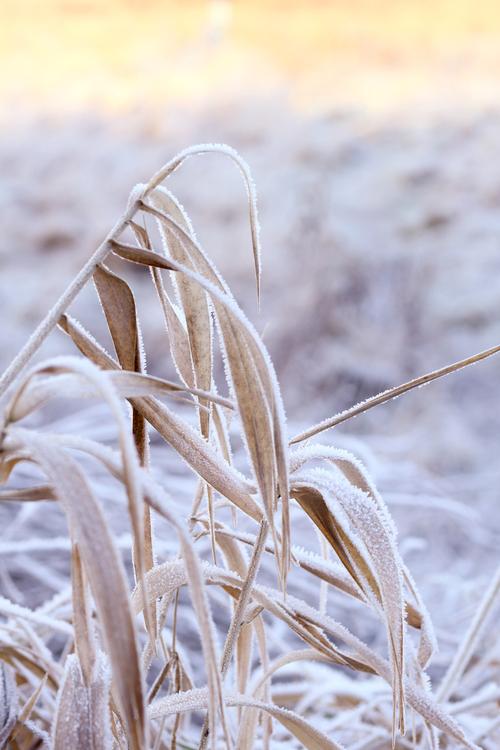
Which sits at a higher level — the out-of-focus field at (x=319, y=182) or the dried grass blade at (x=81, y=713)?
the out-of-focus field at (x=319, y=182)

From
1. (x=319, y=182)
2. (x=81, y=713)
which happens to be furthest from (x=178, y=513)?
(x=319, y=182)

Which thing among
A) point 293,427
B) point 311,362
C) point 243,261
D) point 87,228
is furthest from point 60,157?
point 293,427

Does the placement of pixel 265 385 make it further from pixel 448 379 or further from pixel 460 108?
pixel 460 108

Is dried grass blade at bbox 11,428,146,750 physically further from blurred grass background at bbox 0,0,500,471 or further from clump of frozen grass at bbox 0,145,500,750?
blurred grass background at bbox 0,0,500,471

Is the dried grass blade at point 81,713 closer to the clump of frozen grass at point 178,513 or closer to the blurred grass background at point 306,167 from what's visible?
the clump of frozen grass at point 178,513

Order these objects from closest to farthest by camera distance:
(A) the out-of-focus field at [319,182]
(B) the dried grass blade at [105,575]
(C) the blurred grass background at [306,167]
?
(B) the dried grass blade at [105,575]
(A) the out-of-focus field at [319,182]
(C) the blurred grass background at [306,167]

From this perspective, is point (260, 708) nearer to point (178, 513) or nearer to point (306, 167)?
point (178, 513)

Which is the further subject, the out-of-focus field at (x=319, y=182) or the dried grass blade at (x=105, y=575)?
the out-of-focus field at (x=319, y=182)

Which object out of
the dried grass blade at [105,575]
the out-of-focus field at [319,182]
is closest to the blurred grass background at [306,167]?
the out-of-focus field at [319,182]

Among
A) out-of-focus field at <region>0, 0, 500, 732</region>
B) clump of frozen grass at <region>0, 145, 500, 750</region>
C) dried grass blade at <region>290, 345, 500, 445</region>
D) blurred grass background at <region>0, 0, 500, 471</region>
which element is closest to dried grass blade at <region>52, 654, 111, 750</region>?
clump of frozen grass at <region>0, 145, 500, 750</region>
